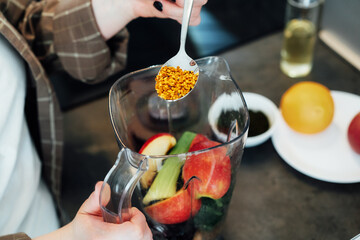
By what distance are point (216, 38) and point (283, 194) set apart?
68 centimetres

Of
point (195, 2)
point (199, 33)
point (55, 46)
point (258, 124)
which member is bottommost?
point (199, 33)

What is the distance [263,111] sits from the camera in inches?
27.1

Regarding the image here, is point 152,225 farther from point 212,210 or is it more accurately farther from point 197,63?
point 197,63

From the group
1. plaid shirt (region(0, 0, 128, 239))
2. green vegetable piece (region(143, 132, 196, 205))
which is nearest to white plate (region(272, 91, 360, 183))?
green vegetable piece (region(143, 132, 196, 205))

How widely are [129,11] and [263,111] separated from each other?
11.6 inches

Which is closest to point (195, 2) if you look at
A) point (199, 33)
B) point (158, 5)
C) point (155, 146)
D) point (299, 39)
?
point (158, 5)

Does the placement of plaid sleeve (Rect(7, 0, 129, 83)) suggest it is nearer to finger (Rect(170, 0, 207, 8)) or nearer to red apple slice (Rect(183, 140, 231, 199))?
finger (Rect(170, 0, 207, 8))

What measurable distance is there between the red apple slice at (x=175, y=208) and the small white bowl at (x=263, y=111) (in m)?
0.20

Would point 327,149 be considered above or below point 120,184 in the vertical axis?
below

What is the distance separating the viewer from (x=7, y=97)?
603 mm

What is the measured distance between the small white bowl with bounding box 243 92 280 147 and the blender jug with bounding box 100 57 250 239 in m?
0.09

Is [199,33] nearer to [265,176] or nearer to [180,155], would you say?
[265,176]

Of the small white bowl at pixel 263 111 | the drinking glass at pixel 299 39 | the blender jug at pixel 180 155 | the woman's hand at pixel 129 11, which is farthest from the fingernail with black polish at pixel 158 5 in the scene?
the drinking glass at pixel 299 39

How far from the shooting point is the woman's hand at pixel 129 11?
59 cm
